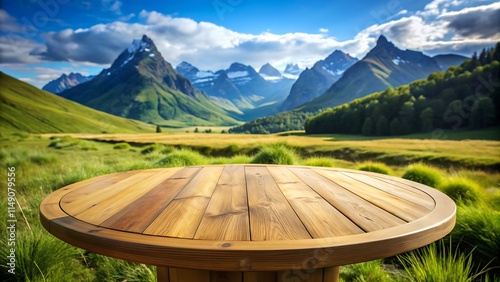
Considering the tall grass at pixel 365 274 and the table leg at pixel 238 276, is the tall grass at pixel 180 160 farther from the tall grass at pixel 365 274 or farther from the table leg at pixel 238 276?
the table leg at pixel 238 276

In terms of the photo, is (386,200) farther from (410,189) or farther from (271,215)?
(271,215)

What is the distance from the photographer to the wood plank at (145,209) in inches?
46.0

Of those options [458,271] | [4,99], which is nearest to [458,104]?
[458,271]

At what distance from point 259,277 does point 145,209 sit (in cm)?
68

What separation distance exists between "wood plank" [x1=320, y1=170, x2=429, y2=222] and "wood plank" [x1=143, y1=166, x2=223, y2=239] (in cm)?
97

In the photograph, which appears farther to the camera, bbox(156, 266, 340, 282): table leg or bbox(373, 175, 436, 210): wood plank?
bbox(373, 175, 436, 210): wood plank

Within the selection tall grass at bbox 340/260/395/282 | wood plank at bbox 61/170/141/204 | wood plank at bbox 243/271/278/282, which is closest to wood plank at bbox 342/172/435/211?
wood plank at bbox 243/271/278/282

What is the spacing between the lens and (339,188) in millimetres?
1861

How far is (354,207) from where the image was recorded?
1415 mm

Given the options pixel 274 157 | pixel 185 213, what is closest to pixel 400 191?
pixel 185 213

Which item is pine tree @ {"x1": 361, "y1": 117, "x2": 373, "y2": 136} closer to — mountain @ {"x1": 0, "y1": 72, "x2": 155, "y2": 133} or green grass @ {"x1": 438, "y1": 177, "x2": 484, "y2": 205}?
green grass @ {"x1": 438, "y1": 177, "x2": 484, "y2": 205}

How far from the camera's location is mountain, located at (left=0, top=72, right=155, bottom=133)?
334ft

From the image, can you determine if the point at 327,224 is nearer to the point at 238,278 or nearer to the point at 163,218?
the point at 238,278

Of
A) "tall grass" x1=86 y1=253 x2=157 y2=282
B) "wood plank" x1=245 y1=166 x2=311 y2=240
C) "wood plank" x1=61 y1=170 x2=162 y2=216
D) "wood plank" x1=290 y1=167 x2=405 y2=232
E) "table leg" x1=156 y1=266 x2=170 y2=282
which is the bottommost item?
"tall grass" x1=86 y1=253 x2=157 y2=282
